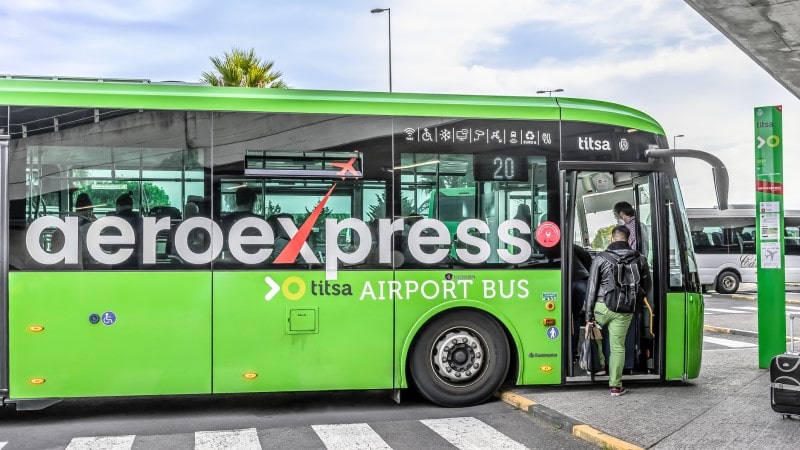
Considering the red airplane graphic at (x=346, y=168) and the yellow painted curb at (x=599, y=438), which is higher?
the red airplane graphic at (x=346, y=168)

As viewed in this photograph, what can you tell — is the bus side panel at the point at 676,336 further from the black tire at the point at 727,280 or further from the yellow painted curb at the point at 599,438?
the black tire at the point at 727,280

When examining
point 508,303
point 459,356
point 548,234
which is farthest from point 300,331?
point 548,234

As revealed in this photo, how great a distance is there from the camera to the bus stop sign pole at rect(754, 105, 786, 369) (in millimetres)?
11031

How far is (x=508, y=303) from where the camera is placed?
8820 mm

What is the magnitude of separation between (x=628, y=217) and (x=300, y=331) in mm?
4002

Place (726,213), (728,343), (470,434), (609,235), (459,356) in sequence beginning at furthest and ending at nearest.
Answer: (726,213) → (728,343) → (609,235) → (459,356) → (470,434)

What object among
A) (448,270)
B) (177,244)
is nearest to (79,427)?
(177,244)

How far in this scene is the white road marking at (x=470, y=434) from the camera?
7.11m

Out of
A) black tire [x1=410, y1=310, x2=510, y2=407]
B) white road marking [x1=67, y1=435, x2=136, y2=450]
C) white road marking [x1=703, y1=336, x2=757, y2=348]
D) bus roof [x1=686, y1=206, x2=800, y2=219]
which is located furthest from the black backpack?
bus roof [x1=686, y1=206, x2=800, y2=219]

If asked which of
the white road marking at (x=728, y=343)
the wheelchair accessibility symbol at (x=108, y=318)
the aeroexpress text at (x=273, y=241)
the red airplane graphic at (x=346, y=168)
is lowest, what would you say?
the white road marking at (x=728, y=343)

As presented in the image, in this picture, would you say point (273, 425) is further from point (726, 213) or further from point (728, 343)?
point (726, 213)

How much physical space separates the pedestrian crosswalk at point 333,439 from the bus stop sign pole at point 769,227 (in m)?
5.20

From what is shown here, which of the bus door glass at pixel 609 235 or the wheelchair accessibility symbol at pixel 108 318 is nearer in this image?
the wheelchair accessibility symbol at pixel 108 318

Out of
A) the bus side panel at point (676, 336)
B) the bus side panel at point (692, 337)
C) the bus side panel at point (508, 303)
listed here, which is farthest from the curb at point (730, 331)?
the bus side panel at point (508, 303)
